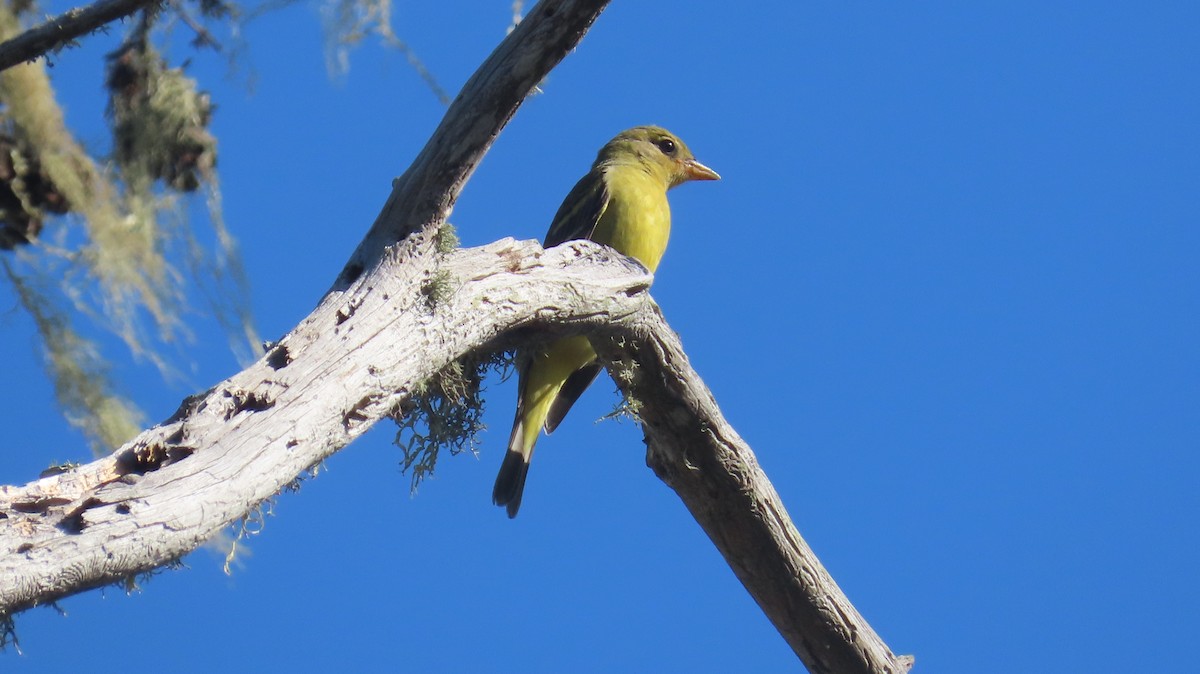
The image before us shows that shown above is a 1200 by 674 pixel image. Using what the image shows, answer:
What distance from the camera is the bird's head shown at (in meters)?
6.01

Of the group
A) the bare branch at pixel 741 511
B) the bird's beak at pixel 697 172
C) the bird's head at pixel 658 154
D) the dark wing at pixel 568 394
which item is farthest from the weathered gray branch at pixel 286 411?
the bird's beak at pixel 697 172

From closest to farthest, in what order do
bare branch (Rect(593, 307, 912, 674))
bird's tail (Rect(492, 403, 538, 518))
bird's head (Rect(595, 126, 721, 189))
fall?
1. bare branch (Rect(593, 307, 912, 674))
2. bird's tail (Rect(492, 403, 538, 518))
3. bird's head (Rect(595, 126, 721, 189))

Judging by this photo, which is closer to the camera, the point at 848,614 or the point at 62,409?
the point at 62,409

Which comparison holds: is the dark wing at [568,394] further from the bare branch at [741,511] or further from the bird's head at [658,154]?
the bird's head at [658,154]

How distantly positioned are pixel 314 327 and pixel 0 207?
67.3 inches

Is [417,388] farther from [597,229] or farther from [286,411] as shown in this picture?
[597,229]

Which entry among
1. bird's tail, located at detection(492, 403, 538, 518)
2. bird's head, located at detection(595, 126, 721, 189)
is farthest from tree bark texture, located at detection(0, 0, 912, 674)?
bird's head, located at detection(595, 126, 721, 189)

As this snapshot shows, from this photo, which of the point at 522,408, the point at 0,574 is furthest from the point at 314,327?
the point at 522,408

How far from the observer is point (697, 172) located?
6.14 meters

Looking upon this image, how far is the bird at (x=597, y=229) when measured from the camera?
4.68 metres

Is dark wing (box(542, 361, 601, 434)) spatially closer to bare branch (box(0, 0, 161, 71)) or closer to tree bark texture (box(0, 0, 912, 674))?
tree bark texture (box(0, 0, 912, 674))

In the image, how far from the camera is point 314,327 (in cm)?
277

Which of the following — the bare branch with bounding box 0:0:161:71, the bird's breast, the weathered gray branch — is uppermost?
the bird's breast

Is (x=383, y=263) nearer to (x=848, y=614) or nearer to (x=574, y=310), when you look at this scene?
(x=574, y=310)
